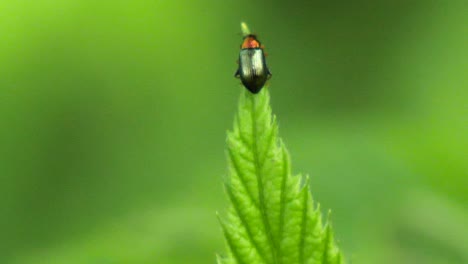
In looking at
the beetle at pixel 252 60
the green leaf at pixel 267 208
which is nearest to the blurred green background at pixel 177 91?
the beetle at pixel 252 60

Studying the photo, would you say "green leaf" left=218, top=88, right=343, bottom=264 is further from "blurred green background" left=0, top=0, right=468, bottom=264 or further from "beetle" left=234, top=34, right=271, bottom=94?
"blurred green background" left=0, top=0, right=468, bottom=264

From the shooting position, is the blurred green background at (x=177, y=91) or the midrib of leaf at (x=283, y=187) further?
the blurred green background at (x=177, y=91)

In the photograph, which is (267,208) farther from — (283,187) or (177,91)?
(177,91)

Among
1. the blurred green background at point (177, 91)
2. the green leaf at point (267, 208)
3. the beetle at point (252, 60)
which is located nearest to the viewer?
the green leaf at point (267, 208)

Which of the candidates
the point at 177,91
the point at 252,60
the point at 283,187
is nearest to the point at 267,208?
the point at 283,187

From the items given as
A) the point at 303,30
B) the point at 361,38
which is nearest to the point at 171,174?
the point at 303,30

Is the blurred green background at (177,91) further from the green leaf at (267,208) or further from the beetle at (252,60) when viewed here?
the green leaf at (267,208)

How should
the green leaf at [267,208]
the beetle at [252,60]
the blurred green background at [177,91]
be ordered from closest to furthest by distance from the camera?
the green leaf at [267,208] < the beetle at [252,60] < the blurred green background at [177,91]
